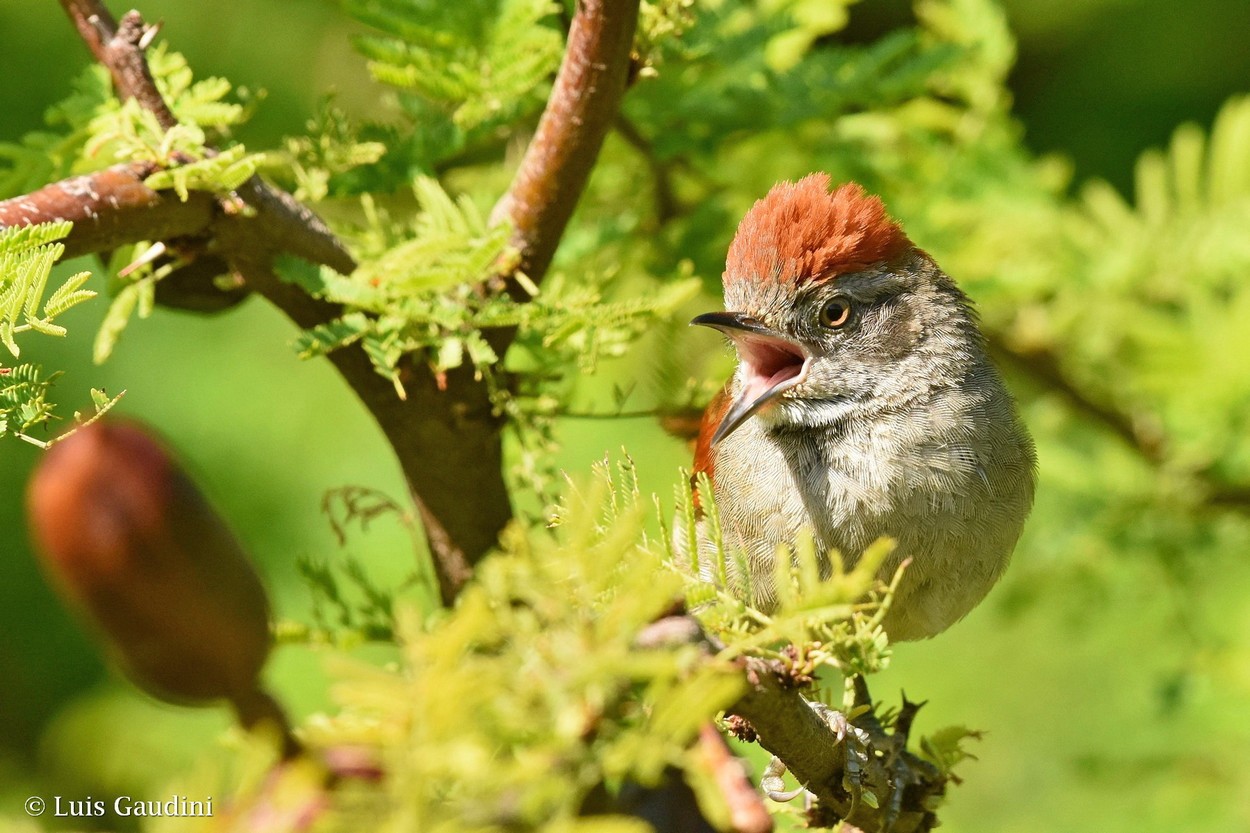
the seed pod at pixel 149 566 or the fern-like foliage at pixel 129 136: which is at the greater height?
the fern-like foliage at pixel 129 136

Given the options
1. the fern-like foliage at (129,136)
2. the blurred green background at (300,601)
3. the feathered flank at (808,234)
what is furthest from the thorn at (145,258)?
the blurred green background at (300,601)

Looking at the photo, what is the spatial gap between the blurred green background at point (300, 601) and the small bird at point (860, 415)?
121 cm

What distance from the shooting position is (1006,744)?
17.9 ft

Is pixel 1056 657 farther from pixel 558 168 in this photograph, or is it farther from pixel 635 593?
pixel 635 593

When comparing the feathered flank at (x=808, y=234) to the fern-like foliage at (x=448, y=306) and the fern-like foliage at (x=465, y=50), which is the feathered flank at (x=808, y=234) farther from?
the fern-like foliage at (x=465, y=50)

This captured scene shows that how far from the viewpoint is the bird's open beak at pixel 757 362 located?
3100mm

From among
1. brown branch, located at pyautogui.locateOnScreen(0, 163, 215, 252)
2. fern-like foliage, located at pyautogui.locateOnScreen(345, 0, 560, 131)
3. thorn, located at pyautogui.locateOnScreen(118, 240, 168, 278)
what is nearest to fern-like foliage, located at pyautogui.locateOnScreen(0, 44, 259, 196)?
brown branch, located at pyautogui.locateOnScreen(0, 163, 215, 252)

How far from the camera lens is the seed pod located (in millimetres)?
1243

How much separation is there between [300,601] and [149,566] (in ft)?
12.3

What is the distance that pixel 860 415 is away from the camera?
129 inches

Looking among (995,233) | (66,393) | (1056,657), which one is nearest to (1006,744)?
(1056,657)

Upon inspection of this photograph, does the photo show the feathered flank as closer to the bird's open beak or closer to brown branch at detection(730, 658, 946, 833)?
the bird's open beak

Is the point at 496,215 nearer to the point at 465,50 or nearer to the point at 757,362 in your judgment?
the point at 465,50

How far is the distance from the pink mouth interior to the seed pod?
219cm
